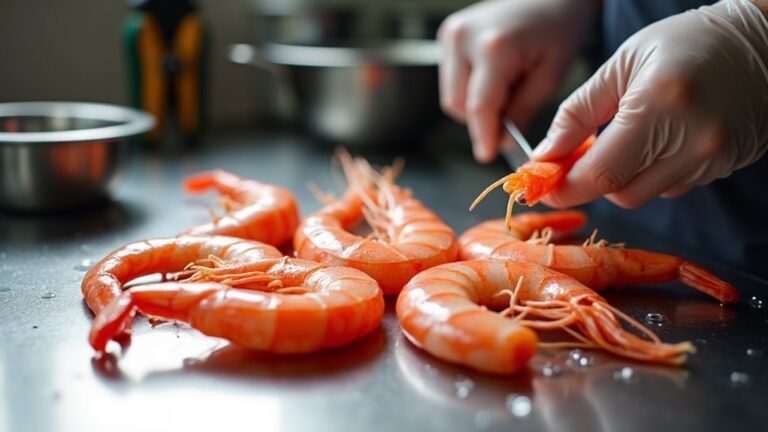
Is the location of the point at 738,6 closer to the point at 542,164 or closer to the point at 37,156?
the point at 542,164

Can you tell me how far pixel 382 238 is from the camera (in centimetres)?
139

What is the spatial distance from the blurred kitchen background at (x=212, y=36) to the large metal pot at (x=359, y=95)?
0.33 meters

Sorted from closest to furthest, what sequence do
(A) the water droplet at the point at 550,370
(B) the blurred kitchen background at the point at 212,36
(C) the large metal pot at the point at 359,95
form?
(A) the water droplet at the point at 550,370
(C) the large metal pot at the point at 359,95
(B) the blurred kitchen background at the point at 212,36

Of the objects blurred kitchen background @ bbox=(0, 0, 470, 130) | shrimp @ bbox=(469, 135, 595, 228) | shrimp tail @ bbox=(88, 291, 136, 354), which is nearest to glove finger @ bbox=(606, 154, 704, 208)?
shrimp @ bbox=(469, 135, 595, 228)

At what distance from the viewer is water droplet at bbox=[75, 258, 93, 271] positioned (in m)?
1.24

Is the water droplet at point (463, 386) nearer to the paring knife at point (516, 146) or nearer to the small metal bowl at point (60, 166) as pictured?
the paring knife at point (516, 146)

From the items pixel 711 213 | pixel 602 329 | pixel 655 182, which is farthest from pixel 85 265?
pixel 711 213

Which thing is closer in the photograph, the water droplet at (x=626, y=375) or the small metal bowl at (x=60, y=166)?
the water droplet at (x=626, y=375)

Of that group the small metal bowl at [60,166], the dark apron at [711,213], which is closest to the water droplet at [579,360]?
the dark apron at [711,213]

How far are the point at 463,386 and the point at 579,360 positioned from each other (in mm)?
170

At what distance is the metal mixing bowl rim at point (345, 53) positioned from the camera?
219 cm

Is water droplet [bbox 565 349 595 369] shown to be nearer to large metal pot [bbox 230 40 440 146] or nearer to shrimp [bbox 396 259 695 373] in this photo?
shrimp [bbox 396 259 695 373]

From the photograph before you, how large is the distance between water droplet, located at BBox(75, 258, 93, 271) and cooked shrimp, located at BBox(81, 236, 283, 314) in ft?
0.38

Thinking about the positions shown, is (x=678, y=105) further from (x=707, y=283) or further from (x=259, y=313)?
(x=259, y=313)
